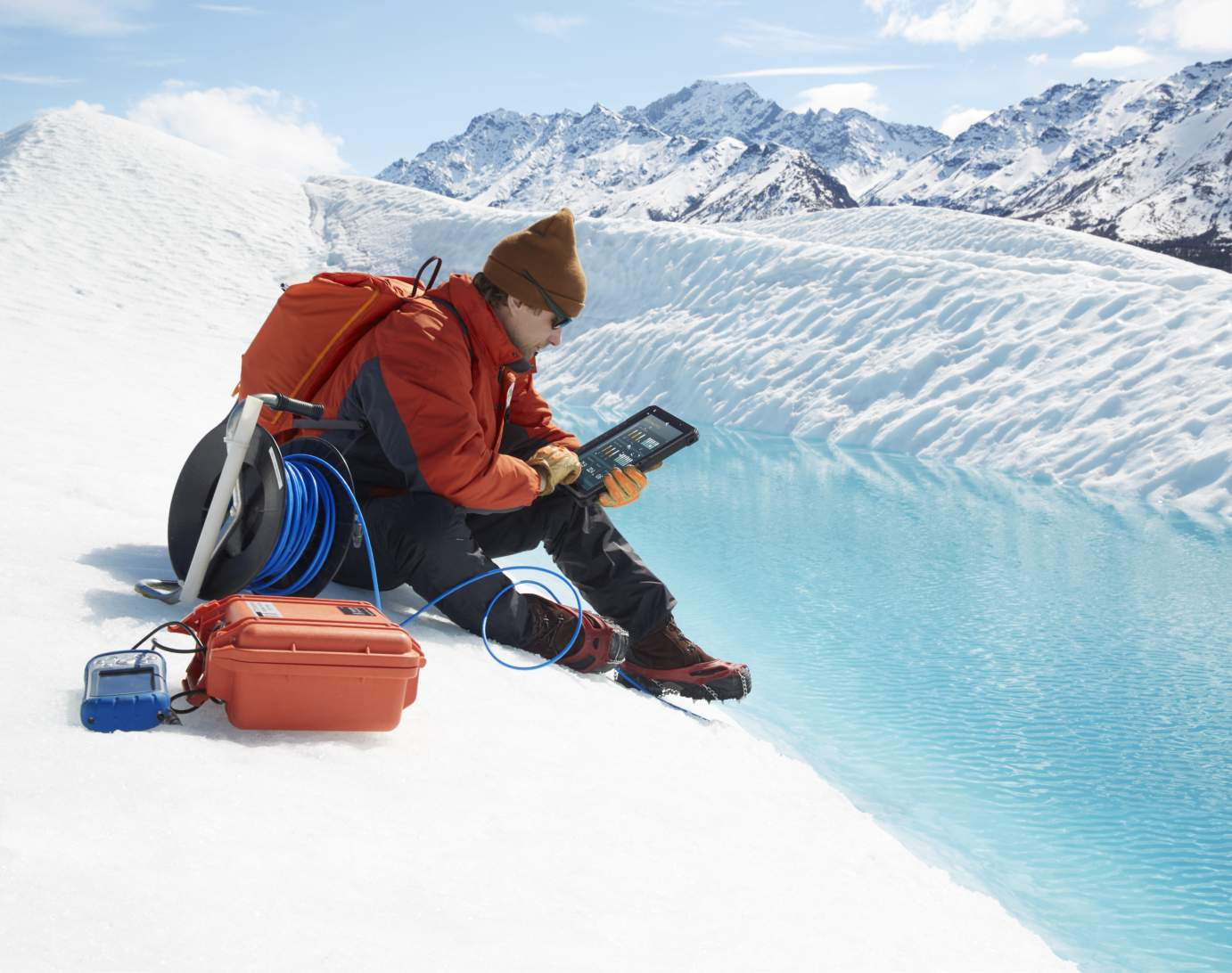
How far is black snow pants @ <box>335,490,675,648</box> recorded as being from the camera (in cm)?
297

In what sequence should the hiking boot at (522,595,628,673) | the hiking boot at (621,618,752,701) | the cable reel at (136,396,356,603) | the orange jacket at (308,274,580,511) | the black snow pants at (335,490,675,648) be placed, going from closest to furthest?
the cable reel at (136,396,356,603), the orange jacket at (308,274,580,511), the black snow pants at (335,490,675,648), the hiking boot at (522,595,628,673), the hiking boot at (621,618,752,701)

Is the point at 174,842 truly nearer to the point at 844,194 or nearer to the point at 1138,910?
the point at 1138,910

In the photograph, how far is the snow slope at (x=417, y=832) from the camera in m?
1.39

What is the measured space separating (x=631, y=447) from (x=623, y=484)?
0.20 metres

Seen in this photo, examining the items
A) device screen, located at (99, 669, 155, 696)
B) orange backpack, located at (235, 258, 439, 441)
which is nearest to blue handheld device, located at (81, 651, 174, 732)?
device screen, located at (99, 669, 155, 696)

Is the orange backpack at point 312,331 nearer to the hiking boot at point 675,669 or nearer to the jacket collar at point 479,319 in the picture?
the jacket collar at point 479,319

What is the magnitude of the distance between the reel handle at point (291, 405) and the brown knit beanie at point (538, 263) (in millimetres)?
694

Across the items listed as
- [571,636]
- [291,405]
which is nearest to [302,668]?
→ [291,405]

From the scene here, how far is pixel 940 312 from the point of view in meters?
13.6

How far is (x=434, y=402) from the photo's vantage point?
111 inches

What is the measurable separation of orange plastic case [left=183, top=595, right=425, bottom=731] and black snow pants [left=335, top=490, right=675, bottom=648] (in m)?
0.81

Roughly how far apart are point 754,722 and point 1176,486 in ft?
23.8

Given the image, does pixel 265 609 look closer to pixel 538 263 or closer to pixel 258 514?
pixel 258 514

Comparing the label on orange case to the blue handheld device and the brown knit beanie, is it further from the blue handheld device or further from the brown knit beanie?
the brown knit beanie
